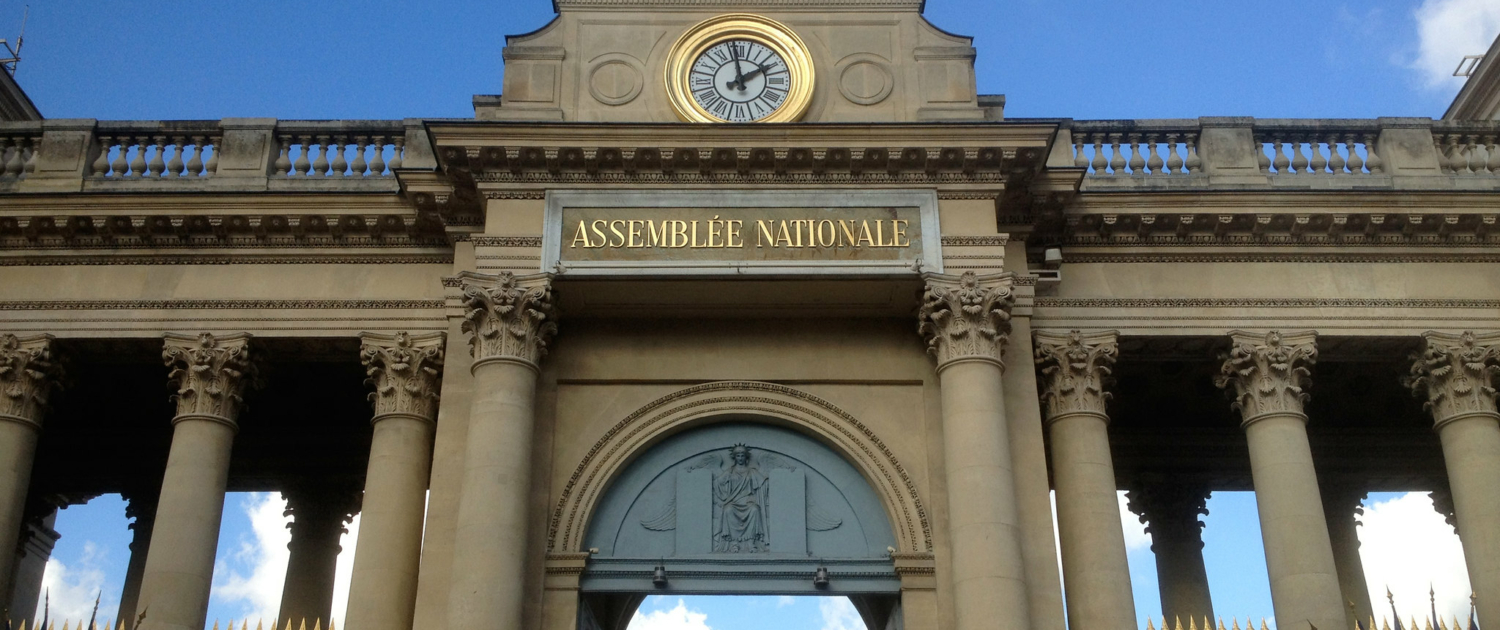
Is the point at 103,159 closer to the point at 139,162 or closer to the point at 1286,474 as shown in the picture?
the point at 139,162

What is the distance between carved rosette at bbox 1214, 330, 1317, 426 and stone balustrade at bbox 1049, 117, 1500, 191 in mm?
2337

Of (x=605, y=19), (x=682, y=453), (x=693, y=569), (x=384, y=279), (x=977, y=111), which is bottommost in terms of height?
(x=693, y=569)

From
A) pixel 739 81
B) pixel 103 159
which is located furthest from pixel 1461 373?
pixel 103 159

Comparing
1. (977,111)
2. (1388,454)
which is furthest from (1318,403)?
(977,111)

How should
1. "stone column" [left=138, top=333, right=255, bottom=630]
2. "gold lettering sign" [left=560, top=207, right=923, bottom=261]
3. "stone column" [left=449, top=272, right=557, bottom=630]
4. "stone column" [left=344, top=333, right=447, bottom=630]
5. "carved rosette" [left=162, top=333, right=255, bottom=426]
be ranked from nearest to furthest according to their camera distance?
"stone column" [left=449, top=272, right=557, bottom=630] → "stone column" [left=344, top=333, right=447, bottom=630] → "stone column" [left=138, top=333, right=255, bottom=630] → "gold lettering sign" [left=560, top=207, right=923, bottom=261] → "carved rosette" [left=162, top=333, right=255, bottom=426]

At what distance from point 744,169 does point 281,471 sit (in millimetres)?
11146

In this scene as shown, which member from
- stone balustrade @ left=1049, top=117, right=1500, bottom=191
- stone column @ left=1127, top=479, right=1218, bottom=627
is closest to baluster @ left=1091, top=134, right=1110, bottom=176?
stone balustrade @ left=1049, top=117, right=1500, bottom=191

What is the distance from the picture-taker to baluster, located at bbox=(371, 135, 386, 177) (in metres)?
21.1

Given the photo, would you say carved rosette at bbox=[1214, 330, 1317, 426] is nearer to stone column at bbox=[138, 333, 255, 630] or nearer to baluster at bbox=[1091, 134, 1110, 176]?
baluster at bbox=[1091, 134, 1110, 176]

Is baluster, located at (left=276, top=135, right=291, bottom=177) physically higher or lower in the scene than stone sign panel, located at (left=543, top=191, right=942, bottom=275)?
higher

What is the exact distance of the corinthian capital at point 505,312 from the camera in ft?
59.9

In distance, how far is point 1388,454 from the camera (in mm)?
24953

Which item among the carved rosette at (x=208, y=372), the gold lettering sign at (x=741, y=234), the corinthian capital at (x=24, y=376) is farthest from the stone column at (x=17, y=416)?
the gold lettering sign at (x=741, y=234)

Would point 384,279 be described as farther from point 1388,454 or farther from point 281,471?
point 1388,454
